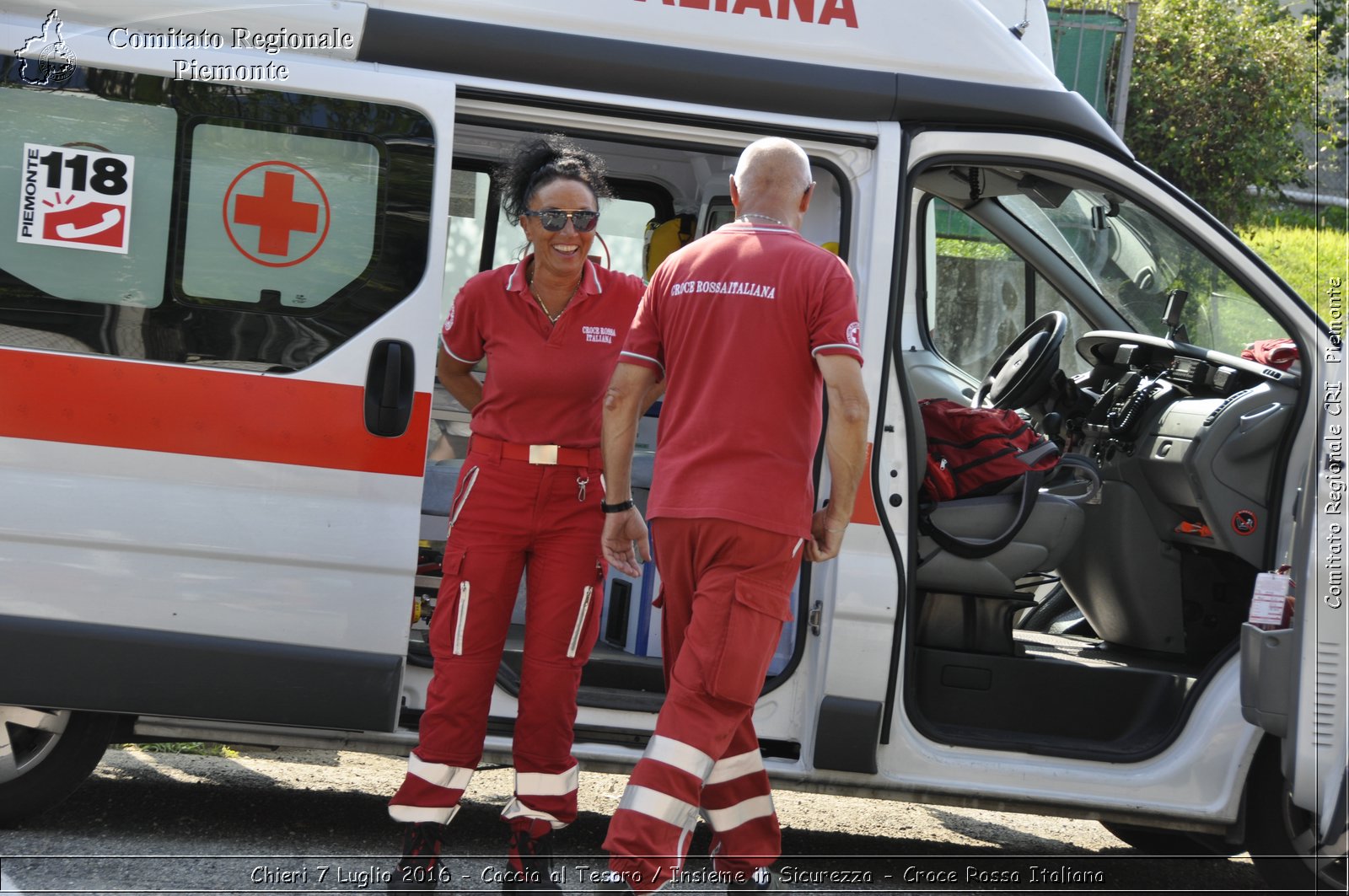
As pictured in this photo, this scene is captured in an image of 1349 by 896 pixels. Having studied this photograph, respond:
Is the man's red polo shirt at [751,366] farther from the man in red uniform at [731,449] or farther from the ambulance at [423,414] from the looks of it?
the ambulance at [423,414]

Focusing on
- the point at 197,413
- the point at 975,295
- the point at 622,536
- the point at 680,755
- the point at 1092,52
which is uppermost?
the point at 1092,52

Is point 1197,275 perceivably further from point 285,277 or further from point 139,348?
point 139,348

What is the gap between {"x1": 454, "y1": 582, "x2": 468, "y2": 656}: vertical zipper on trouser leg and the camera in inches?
137

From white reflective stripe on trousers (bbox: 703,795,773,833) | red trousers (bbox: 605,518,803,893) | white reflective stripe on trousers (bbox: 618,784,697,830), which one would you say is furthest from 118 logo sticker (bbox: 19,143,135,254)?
white reflective stripe on trousers (bbox: 703,795,773,833)

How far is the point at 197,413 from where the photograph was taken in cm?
366

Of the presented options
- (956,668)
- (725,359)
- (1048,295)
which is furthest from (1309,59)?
(725,359)

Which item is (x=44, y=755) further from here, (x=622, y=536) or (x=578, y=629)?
(x=622, y=536)

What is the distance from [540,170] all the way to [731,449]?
3.04ft

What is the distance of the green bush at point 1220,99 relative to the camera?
11906 millimetres

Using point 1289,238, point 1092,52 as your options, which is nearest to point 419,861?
point 1092,52

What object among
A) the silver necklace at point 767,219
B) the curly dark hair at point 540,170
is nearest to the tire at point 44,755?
the curly dark hair at point 540,170

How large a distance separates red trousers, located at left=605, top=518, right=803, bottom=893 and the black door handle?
0.83 meters

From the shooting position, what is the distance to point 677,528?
10.8 feet

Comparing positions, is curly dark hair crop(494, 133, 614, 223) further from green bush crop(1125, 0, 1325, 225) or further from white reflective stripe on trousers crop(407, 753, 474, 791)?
green bush crop(1125, 0, 1325, 225)
